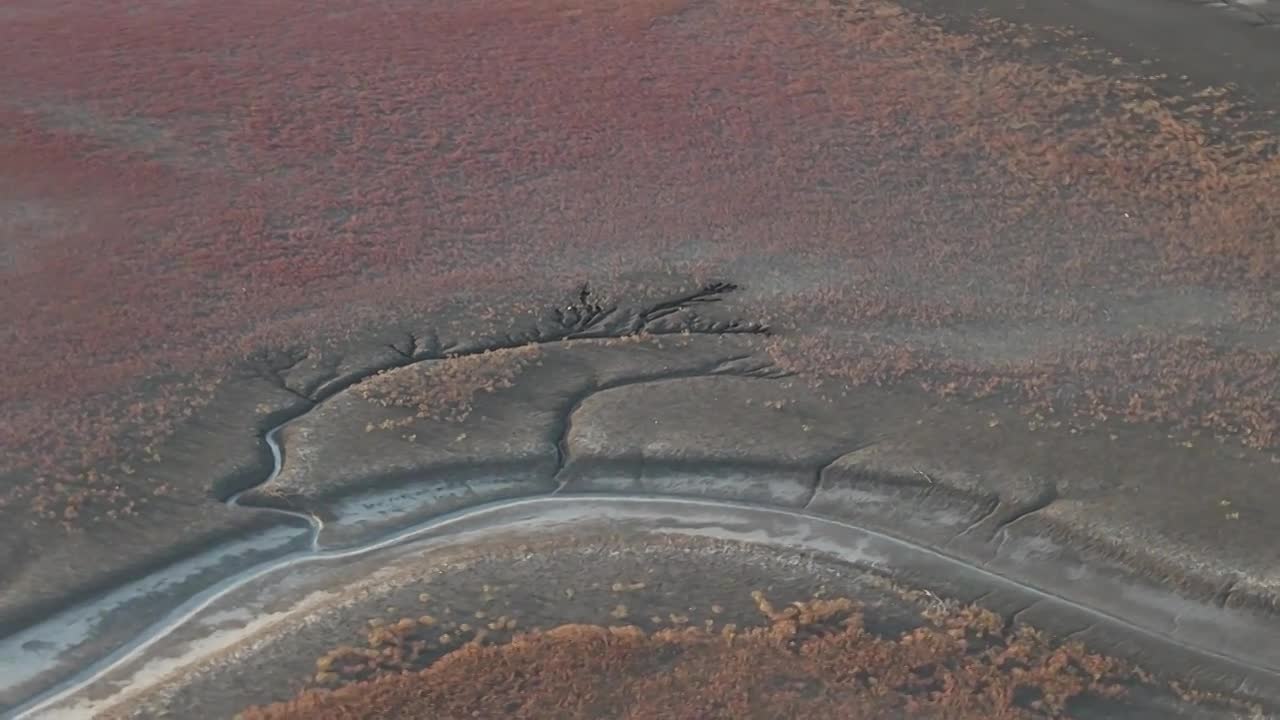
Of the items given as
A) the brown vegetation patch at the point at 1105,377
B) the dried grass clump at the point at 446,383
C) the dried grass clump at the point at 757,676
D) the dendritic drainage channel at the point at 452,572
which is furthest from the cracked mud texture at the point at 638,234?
the dried grass clump at the point at 757,676

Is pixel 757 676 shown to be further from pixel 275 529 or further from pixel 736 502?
pixel 275 529

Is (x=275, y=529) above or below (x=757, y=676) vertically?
above

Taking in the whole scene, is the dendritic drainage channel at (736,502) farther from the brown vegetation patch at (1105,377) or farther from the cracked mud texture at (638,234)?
the brown vegetation patch at (1105,377)

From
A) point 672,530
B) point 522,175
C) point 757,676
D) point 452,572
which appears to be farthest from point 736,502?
point 522,175

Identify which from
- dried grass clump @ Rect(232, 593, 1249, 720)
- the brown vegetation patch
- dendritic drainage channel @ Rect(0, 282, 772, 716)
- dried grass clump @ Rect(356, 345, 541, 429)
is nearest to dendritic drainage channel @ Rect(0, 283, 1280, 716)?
dendritic drainage channel @ Rect(0, 282, 772, 716)

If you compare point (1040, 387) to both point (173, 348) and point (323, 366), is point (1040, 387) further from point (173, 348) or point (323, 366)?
point (173, 348)

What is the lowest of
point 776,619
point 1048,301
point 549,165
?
point 776,619

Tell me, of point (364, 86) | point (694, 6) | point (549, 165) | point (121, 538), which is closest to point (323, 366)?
point (121, 538)
